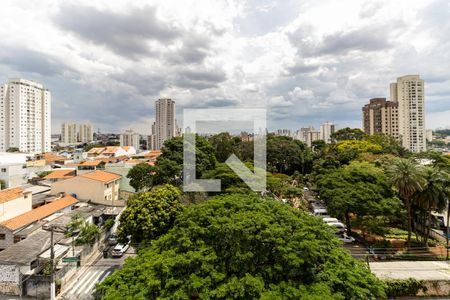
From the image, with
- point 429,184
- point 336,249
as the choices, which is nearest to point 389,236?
point 429,184

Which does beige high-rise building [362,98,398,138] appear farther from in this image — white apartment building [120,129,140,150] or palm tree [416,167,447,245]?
white apartment building [120,129,140,150]

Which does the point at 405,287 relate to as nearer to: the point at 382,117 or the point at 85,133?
the point at 382,117

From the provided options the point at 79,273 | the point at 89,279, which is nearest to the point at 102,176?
the point at 79,273

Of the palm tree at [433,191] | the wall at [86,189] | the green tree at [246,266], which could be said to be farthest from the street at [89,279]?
the palm tree at [433,191]

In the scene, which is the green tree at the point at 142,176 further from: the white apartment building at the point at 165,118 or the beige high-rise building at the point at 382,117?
the beige high-rise building at the point at 382,117

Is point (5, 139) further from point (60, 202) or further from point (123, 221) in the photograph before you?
point (123, 221)

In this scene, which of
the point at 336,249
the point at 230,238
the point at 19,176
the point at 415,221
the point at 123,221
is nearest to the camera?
the point at 230,238

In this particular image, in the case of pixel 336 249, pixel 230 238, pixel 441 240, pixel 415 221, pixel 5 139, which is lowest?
pixel 441 240
